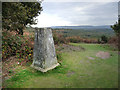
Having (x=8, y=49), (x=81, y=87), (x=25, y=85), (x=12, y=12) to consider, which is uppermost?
(x=12, y=12)

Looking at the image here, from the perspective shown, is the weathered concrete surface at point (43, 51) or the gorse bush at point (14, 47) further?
the gorse bush at point (14, 47)

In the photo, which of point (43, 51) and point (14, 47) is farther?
point (14, 47)

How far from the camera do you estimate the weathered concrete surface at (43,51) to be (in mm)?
3568

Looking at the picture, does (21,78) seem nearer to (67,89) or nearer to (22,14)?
(67,89)

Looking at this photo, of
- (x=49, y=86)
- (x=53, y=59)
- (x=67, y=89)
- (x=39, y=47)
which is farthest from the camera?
(x=53, y=59)

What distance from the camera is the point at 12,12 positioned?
5.14 m

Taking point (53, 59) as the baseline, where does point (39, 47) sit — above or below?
above

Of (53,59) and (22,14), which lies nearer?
(53,59)

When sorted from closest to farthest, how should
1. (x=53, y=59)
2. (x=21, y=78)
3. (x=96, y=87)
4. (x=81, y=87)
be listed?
1. (x=96, y=87)
2. (x=81, y=87)
3. (x=21, y=78)
4. (x=53, y=59)

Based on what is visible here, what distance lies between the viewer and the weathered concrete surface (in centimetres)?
357

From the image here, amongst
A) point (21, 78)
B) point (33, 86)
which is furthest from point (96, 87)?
point (21, 78)

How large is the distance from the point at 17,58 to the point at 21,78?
7.40ft

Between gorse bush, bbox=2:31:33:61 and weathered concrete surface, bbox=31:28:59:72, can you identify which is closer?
weathered concrete surface, bbox=31:28:59:72

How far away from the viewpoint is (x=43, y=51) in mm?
3578
